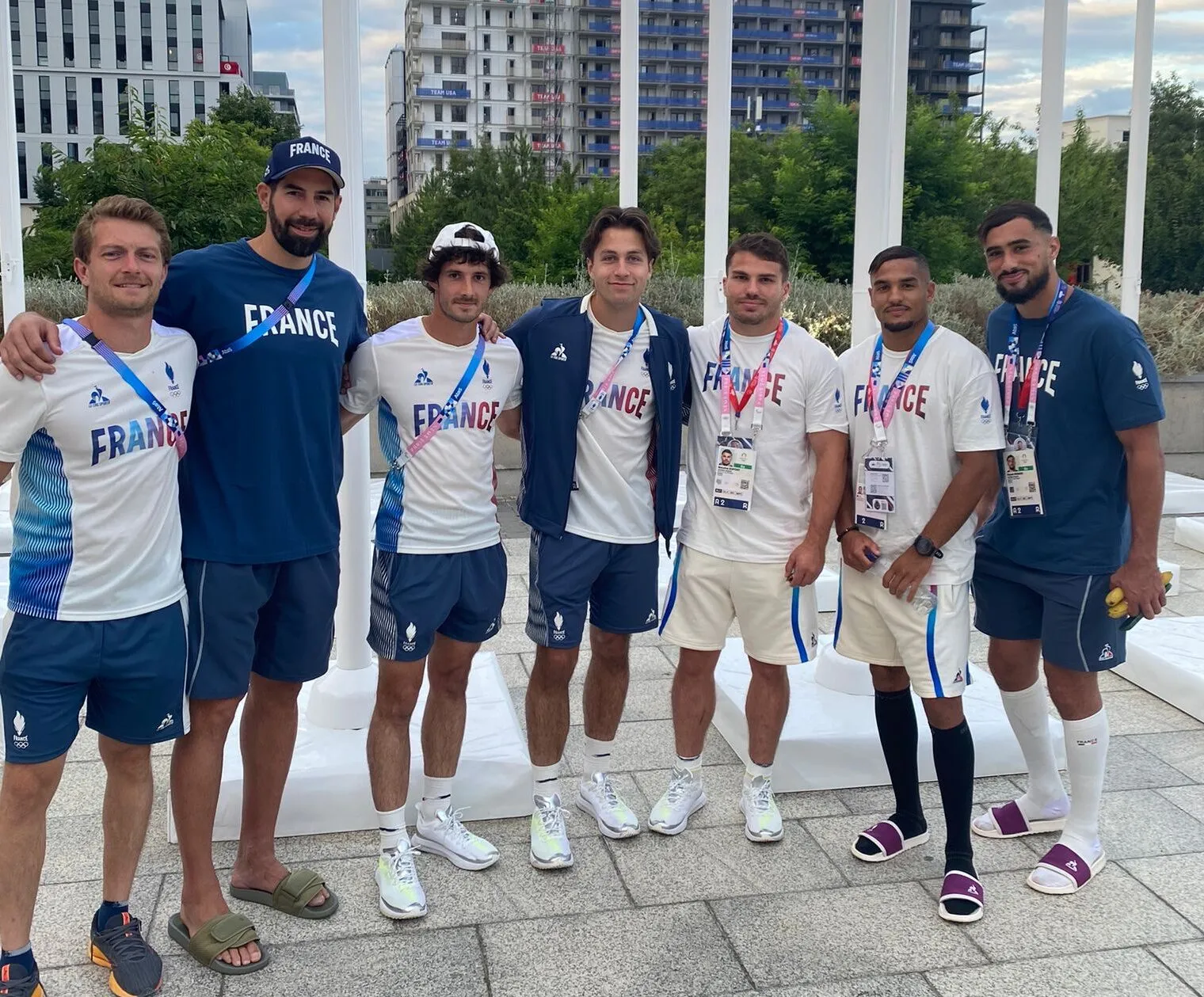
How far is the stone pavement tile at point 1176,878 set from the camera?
11.3ft

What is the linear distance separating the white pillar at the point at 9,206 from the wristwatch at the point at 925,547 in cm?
472

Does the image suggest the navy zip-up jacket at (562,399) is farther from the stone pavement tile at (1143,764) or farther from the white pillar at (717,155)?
the white pillar at (717,155)

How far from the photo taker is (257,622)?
3.24m

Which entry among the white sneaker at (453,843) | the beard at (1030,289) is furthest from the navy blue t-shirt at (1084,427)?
the white sneaker at (453,843)

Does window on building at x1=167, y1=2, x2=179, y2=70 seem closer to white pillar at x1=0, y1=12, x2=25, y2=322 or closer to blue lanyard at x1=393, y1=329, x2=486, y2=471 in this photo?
white pillar at x1=0, y1=12, x2=25, y2=322

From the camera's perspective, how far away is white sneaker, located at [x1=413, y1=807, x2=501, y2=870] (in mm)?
3707

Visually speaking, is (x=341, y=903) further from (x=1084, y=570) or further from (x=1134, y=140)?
(x=1134, y=140)

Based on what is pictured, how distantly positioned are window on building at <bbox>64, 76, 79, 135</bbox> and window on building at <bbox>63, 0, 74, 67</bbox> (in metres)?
1.37

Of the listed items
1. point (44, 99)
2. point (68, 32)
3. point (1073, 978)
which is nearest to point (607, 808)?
point (1073, 978)

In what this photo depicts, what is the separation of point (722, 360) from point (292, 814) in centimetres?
218

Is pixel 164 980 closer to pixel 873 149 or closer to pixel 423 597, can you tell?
pixel 423 597

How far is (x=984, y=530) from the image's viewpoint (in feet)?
12.4

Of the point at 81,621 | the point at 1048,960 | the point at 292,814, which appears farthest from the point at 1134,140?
the point at 81,621

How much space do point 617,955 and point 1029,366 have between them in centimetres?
220
